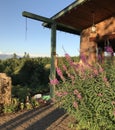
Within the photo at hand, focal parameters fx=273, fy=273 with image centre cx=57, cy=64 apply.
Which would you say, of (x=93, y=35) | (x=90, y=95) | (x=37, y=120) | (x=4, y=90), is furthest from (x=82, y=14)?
(x=90, y=95)

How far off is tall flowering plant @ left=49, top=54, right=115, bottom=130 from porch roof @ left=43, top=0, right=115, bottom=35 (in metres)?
3.92

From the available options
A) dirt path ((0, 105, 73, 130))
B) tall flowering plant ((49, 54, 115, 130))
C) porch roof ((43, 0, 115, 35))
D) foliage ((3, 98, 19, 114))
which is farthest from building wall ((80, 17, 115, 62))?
tall flowering plant ((49, 54, 115, 130))

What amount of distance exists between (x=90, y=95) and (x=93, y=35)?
6476 millimetres

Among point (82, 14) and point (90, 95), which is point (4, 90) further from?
point (90, 95)

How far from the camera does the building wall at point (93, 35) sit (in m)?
10.6

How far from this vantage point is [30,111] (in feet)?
28.8

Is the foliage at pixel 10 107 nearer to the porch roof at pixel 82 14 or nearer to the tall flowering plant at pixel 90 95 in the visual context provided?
the tall flowering plant at pixel 90 95

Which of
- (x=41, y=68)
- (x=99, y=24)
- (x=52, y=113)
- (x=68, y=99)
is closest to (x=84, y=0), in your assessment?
(x=99, y=24)

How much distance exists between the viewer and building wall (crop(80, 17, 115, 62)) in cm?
1056

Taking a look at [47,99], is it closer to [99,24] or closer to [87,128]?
[99,24]

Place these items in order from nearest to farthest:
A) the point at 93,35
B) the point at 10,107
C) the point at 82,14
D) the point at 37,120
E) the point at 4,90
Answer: the point at 37,120 < the point at 10,107 < the point at 4,90 < the point at 82,14 < the point at 93,35

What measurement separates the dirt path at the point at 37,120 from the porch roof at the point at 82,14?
3.64 meters

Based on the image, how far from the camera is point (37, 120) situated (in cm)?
737

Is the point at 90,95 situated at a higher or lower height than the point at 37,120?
higher
